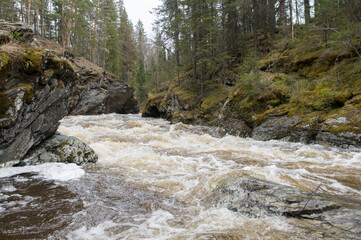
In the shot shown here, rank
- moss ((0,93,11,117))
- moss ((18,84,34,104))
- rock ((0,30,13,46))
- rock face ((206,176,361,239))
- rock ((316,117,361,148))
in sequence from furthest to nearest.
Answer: rock ((316,117,361,148)) < rock ((0,30,13,46)) < moss ((18,84,34,104)) < moss ((0,93,11,117)) < rock face ((206,176,361,239))

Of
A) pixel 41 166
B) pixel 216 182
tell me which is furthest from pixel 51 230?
pixel 41 166

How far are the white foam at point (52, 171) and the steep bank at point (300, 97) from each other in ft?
27.0

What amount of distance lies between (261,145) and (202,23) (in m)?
13.4

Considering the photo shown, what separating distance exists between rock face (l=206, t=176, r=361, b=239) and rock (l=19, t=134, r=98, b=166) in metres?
4.42

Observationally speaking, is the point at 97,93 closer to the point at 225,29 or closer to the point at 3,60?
the point at 225,29

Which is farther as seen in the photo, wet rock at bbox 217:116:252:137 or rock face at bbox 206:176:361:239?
wet rock at bbox 217:116:252:137

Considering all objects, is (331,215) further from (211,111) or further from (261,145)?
(211,111)

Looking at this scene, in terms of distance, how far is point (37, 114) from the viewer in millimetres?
5789

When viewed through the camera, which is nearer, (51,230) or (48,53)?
(51,230)

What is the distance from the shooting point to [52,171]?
5.16 m

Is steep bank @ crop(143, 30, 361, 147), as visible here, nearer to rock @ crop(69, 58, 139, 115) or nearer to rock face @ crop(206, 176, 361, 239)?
rock face @ crop(206, 176, 361, 239)

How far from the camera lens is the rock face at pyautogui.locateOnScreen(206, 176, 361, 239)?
2.38 metres

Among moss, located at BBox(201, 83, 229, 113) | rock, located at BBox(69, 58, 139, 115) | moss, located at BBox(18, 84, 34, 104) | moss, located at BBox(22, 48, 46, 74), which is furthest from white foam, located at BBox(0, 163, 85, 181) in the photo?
rock, located at BBox(69, 58, 139, 115)

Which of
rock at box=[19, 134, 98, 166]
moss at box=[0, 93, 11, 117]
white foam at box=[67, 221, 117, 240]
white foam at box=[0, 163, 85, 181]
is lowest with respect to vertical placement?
white foam at box=[67, 221, 117, 240]
